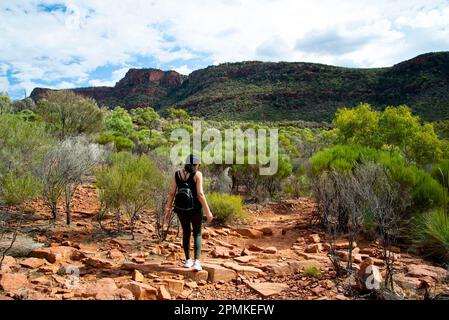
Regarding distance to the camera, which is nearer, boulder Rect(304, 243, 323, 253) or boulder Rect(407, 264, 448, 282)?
Result: boulder Rect(407, 264, 448, 282)

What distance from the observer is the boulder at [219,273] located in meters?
5.25

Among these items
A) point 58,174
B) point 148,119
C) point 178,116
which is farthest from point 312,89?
point 58,174

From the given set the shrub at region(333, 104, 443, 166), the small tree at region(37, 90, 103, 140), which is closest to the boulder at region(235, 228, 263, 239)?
the shrub at region(333, 104, 443, 166)

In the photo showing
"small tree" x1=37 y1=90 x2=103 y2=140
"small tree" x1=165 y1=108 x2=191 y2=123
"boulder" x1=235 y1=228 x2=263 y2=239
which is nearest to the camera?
"boulder" x1=235 y1=228 x2=263 y2=239

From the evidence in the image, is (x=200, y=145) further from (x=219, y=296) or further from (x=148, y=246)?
(x=219, y=296)

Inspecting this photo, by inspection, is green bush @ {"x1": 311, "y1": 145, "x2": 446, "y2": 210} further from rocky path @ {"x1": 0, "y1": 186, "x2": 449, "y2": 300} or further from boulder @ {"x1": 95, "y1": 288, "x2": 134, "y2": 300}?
boulder @ {"x1": 95, "y1": 288, "x2": 134, "y2": 300}

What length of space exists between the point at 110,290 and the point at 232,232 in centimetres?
505

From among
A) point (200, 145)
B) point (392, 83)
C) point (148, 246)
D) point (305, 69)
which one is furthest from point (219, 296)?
Answer: point (305, 69)

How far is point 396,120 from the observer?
58.9 feet

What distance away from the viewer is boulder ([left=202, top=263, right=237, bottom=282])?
17.2ft

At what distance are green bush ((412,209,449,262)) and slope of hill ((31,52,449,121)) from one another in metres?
36.3

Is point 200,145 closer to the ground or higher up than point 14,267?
higher up

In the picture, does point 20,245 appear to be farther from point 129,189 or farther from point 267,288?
point 267,288

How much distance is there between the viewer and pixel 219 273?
208 inches
